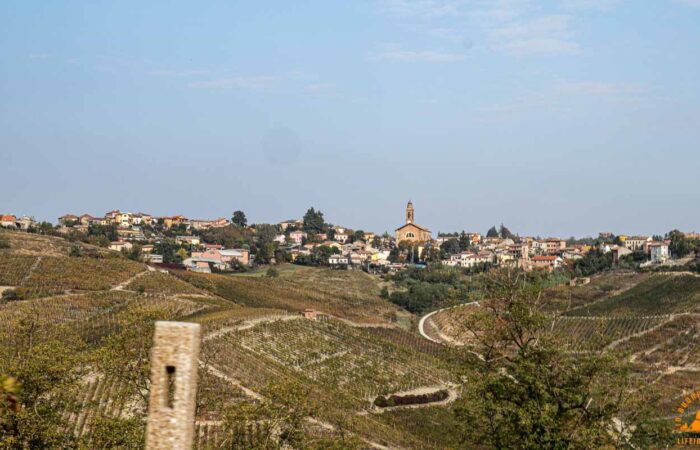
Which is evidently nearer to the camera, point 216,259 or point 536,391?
point 536,391

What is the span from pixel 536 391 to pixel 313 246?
12745 cm

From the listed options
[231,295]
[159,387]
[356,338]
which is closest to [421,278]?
[231,295]

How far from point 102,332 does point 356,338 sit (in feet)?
65.6

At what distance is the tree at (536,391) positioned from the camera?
731 inches

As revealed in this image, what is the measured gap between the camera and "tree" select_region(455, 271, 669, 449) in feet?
60.9

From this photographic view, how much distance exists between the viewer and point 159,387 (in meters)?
6.80

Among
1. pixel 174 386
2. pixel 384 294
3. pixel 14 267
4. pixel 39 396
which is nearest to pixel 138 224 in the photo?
pixel 384 294

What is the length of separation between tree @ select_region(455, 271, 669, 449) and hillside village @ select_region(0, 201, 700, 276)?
80908 mm

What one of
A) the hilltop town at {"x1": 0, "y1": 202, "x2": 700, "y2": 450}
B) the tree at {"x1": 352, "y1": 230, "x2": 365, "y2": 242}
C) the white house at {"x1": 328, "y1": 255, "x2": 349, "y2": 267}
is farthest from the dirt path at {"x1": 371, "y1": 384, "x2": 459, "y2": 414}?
the tree at {"x1": 352, "y1": 230, "x2": 365, "y2": 242}

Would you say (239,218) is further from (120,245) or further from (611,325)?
(611,325)

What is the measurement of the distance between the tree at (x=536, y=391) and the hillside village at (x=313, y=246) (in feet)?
265

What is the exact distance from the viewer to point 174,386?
6.80 meters

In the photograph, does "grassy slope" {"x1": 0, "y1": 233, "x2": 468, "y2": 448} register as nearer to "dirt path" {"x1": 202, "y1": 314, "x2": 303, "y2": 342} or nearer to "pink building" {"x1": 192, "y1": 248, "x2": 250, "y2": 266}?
"dirt path" {"x1": 202, "y1": 314, "x2": 303, "y2": 342}

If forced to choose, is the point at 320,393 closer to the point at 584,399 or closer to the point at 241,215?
the point at 584,399
